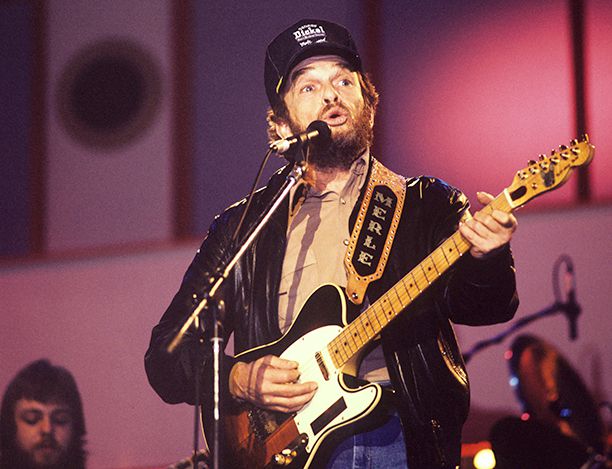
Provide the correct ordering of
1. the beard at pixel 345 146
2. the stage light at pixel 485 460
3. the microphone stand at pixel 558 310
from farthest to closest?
1. the microphone stand at pixel 558 310
2. the stage light at pixel 485 460
3. the beard at pixel 345 146

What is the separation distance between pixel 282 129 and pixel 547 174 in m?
1.25

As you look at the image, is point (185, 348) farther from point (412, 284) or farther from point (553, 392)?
point (553, 392)

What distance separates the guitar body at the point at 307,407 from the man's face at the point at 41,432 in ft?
6.95

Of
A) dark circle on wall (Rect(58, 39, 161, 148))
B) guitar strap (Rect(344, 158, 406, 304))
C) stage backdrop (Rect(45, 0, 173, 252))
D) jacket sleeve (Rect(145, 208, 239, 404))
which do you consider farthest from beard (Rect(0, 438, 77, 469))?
dark circle on wall (Rect(58, 39, 161, 148))

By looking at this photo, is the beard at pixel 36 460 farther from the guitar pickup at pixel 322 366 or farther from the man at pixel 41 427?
the guitar pickup at pixel 322 366

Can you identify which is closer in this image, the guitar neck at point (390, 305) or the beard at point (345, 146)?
the guitar neck at point (390, 305)

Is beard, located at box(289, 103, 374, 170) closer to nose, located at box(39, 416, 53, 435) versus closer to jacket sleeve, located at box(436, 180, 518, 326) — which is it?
jacket sleeve, located at box(436, 180, 518, 326)

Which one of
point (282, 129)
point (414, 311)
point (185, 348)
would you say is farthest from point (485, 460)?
point (282, 129)

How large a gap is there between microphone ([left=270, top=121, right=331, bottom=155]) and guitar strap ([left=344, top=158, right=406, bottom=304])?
326 mm

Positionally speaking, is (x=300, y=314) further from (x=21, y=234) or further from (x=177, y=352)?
(x=21, y=234)


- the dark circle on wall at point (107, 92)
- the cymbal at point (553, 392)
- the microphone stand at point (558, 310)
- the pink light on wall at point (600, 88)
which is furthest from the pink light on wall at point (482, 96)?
the dark circle on wall at point (107, 92)

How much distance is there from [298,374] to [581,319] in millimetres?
3027

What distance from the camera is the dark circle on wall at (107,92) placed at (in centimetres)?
702

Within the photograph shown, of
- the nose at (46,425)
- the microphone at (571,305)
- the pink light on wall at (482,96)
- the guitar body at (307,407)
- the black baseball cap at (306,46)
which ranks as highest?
the pink light on wall at (482,96)
